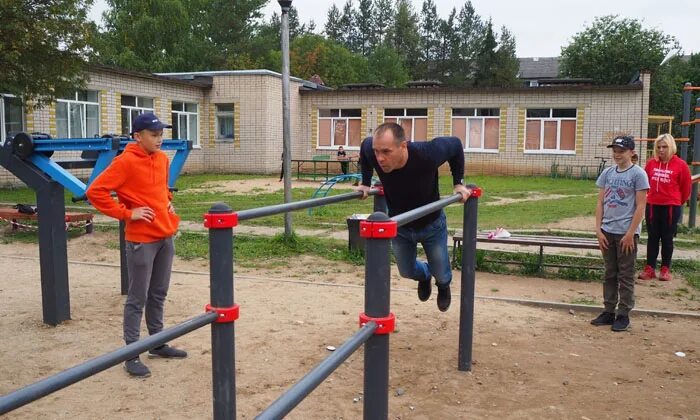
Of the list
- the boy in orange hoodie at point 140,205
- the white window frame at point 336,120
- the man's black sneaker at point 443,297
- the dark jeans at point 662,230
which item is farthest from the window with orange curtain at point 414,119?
the boy in orange hoodie at point 140,205

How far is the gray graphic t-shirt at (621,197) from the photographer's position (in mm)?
5559

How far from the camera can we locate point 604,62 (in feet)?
151

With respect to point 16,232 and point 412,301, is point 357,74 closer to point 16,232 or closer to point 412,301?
point 16,232

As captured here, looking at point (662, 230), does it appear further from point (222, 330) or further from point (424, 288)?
point (222, 330)

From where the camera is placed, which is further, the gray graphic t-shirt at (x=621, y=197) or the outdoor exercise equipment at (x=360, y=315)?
the gray graphic t-shirt at (x=621, y=197)

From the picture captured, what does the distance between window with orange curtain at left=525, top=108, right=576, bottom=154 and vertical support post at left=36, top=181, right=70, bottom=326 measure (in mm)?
23791

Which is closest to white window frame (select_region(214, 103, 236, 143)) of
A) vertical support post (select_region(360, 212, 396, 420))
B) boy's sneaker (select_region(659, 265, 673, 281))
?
boy's sneaker (select_region(659, 265, 673, 281))

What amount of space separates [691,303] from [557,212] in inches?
272

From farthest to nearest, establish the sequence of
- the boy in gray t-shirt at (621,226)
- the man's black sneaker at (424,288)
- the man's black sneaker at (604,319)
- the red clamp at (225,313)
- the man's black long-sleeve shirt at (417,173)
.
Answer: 1. the man's black sneaker at (604,319)
2. the boy in gray t-shirt at (621,226)
3. the man's black sneaker at (424,288)
4. the man's black long-sleeve shirt at (417,173)
5. the red clamp at (225,313)

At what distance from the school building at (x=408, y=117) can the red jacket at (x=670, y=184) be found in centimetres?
1899

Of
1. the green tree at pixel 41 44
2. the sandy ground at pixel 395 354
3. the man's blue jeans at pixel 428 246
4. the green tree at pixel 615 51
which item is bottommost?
the sandy ground at pixel 395 354

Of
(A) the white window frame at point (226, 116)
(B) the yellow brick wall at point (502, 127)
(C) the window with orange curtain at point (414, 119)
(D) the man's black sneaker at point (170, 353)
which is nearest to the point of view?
(D) the man's black sneaker at point (170, 353)

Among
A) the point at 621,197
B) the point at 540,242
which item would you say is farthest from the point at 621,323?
the point at 540,242

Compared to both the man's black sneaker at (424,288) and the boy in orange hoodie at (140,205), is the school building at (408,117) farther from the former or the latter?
the man's black sneaker at (424,288)
